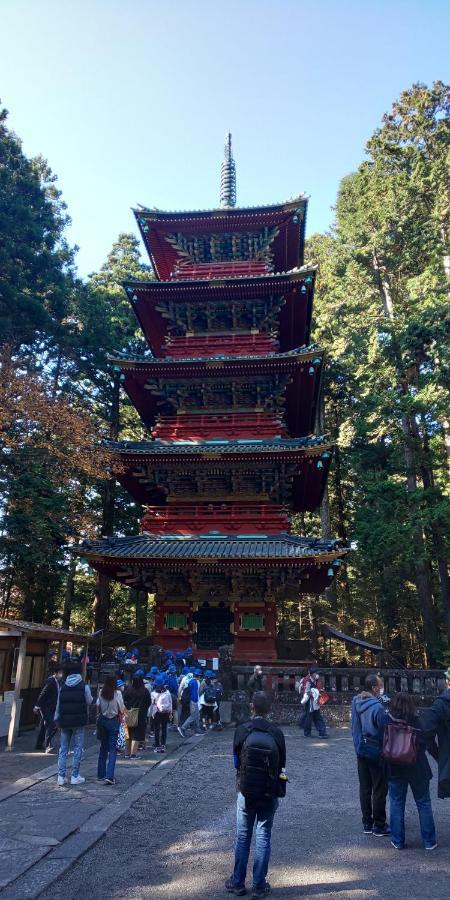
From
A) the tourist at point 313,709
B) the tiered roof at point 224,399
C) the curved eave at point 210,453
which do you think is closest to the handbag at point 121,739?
the tourist at point 313,709

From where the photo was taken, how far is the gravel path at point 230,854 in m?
4.50

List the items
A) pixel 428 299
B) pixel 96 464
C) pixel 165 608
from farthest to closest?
1. pixel 428 299
2. pixel 165 608
3. pixel 96 464

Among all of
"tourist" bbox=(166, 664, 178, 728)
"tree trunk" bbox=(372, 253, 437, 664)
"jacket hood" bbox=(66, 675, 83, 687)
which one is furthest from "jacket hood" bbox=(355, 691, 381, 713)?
"tree trunk" bbox=(372, 253, 437, 664)

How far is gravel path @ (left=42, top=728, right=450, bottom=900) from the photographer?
177 inches

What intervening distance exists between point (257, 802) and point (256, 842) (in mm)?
321

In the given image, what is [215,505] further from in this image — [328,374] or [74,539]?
[328,374]

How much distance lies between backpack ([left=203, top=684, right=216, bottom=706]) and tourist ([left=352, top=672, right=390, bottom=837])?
6.36 metres

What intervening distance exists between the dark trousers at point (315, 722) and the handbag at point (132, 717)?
4.22 m

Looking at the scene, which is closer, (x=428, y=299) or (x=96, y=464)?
(x=96, y=464)

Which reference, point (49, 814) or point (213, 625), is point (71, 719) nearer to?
point (49, 814)

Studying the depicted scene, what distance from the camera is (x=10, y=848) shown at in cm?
525

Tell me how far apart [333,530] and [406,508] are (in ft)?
34.4

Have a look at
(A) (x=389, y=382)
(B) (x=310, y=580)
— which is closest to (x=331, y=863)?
(B) (x=310, y=580)

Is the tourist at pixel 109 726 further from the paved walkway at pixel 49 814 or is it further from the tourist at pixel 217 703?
the tourist at pixel 217 703
